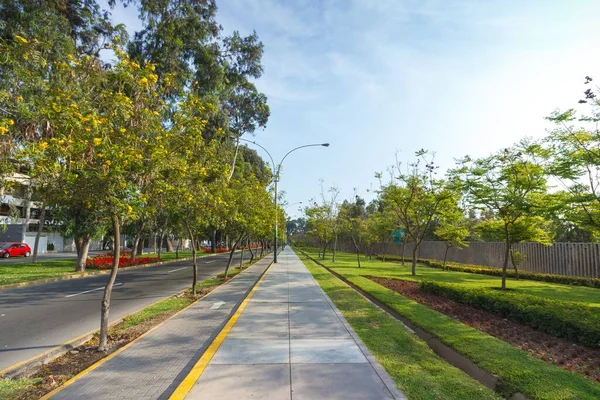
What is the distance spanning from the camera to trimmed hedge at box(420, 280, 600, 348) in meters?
6.27

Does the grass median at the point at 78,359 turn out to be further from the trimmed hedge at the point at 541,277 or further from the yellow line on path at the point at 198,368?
the trimmed hedge at the point at 541,277

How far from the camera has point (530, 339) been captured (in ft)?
21.9

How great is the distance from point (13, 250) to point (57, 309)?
107ft

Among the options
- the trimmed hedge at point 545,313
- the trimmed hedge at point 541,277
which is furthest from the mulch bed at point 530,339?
the trimmed hedge at point 541,277

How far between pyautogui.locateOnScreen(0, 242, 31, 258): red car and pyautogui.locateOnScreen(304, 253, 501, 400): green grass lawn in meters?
38.0

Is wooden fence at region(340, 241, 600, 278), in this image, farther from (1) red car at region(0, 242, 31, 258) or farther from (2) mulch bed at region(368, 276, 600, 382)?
(1) red car at region(0, 242, 31, 258)

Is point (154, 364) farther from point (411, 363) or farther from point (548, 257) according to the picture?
point (548, 257)

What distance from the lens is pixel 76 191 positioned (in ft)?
20.2

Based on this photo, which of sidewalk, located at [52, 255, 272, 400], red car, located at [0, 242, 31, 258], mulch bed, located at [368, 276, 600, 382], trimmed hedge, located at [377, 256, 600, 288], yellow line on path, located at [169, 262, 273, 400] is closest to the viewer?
yellow line on path, located at [169, 262, 273, 400]

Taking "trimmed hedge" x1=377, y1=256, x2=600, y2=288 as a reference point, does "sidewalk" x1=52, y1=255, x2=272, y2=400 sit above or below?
below

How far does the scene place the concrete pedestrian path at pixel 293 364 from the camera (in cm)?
428

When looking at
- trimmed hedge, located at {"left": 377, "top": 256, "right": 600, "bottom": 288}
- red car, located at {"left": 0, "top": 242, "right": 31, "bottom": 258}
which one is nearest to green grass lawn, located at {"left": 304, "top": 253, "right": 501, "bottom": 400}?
trimmed hedge, located at {"left": 377, "top": 256, "right": 600, "bottom": 288}

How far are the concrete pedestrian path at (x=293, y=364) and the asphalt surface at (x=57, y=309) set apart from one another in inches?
135

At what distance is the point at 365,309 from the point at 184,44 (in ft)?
63.6
